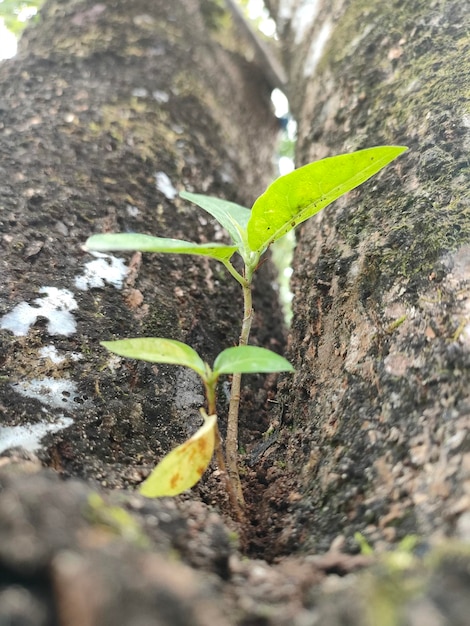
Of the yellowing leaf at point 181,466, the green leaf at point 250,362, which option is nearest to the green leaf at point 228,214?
the green leaf at point 250,362

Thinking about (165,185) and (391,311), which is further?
(165,185)

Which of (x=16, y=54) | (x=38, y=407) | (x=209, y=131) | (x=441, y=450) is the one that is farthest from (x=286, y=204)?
(x=16, y=54)

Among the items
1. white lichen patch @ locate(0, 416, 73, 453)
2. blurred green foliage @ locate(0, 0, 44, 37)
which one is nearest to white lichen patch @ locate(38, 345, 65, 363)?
white lichen patch @ locate(0, 416, 73, 453)

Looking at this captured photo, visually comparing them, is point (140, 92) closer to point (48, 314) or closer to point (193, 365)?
point (48, 314)

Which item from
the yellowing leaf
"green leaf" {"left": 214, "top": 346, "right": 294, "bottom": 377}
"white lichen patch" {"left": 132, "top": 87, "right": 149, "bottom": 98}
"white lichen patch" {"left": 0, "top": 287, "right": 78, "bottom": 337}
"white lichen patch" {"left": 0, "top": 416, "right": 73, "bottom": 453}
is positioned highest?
"white lichen patch" {"left": 132, "top": 87, "right": 149, "bottom": 98}

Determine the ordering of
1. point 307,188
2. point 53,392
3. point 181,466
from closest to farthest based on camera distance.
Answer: point 181,466 → point 307,188 → point 53,392

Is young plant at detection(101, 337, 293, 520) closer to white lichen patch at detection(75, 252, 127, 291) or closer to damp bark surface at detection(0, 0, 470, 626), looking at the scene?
damp bark surface at detection(0, 0, 470, 626)

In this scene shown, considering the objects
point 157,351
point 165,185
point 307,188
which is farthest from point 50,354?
point 165,185

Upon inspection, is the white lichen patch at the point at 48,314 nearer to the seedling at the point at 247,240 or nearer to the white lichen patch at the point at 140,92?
the seedling at the point at 247,240
